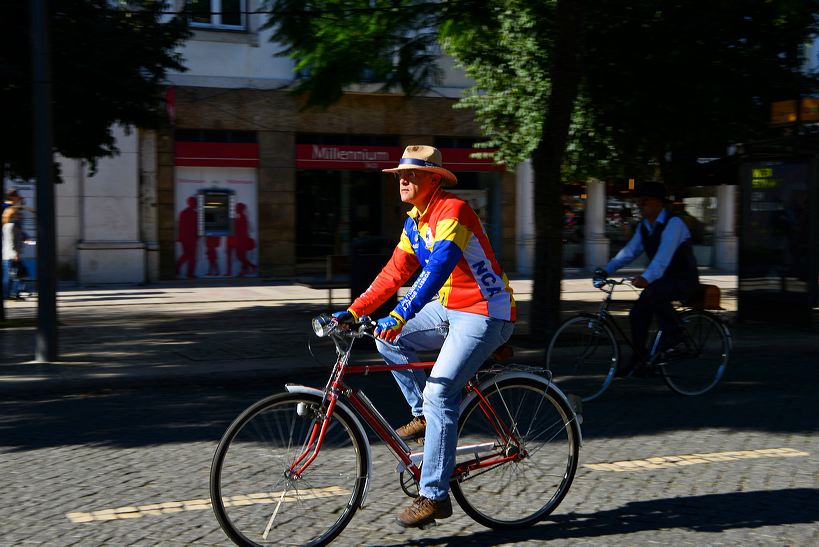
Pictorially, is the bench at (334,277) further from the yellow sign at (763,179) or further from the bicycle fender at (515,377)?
the bicycle fender at (515,377)

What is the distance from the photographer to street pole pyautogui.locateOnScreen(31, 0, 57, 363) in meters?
9.18

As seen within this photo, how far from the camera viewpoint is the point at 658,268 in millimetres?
7547

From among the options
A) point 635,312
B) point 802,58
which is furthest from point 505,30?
point 635,312

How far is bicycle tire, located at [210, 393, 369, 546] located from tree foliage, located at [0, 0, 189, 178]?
8.20 m

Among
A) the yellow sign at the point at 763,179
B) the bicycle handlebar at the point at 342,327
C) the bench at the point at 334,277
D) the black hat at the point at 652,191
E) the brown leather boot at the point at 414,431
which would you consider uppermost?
the yellow sign at the point at 763,179

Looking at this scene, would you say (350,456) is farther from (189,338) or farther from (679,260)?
(189,338)

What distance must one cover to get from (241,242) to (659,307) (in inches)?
557

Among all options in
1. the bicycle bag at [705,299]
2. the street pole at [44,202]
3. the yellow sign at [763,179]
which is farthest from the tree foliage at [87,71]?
the yellow sign at [763,179]

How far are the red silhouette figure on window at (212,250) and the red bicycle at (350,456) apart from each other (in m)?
16.5

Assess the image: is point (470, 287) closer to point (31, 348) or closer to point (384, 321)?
point (384, 321)

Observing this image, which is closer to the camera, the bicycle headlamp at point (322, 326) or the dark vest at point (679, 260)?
the bicycle headlamp at point (322, 326)

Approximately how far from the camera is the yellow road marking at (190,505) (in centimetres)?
399

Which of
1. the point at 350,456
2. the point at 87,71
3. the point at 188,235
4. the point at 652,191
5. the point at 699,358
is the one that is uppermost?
the point at 87,71

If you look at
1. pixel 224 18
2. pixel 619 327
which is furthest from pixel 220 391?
pixel 224 18
